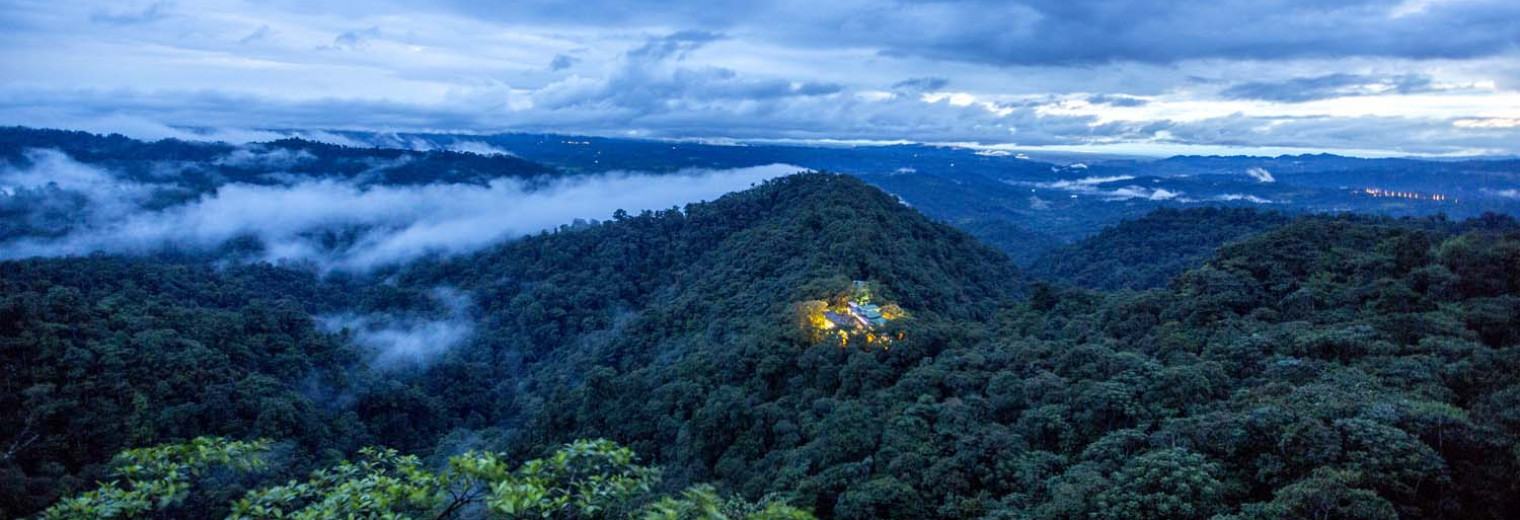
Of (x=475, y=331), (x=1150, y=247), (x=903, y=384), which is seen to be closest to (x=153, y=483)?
(x=903, y=384)

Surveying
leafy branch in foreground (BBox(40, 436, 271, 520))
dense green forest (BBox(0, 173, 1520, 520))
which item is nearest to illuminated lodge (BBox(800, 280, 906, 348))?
dense green forest (BBox(0, 173, 1520, 520))

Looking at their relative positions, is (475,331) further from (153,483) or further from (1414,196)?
(1414,196)

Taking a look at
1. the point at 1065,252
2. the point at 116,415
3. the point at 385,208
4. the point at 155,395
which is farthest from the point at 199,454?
the point at 385,208

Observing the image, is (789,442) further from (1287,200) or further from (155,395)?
(1287,200)

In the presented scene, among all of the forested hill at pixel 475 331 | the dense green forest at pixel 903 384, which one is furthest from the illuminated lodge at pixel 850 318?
the forested hill at pixel 475 331

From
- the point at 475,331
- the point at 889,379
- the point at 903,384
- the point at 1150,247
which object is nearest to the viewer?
the point at 903,384

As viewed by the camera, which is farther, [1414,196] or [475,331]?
[1414,196]
